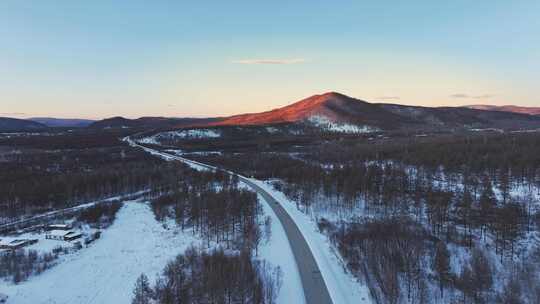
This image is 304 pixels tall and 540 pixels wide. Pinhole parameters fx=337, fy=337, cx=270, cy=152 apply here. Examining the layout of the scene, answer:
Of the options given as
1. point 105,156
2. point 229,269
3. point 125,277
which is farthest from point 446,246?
point 105,156

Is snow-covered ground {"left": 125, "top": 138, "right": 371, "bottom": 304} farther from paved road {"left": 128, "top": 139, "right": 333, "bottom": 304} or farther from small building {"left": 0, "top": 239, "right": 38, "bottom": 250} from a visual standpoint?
small building {"left": 0, "top": 239, "right": 38, "bottom": 250}

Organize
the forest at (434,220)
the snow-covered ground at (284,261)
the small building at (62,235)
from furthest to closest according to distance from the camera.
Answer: the small building at (62,235) < the forest at (434,220) < the snow-covered ground at (284,261)

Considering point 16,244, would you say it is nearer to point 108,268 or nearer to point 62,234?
point 62,234

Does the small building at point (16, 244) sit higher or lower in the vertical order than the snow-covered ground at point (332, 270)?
lower

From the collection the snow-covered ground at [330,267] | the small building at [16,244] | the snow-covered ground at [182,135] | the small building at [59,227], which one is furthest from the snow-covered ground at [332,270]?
the snow-covered ground at [182,135]

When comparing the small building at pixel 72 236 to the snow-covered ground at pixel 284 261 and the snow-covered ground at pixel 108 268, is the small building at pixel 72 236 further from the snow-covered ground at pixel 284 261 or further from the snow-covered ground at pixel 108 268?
the snow-covered ground at pixel 284 261

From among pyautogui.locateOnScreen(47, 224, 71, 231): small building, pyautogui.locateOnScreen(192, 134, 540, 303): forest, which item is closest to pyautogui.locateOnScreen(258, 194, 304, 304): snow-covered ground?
pyautogui.locateOnScreen(192, 134, 540, 303): forest

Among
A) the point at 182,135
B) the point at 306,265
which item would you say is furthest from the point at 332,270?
the point at 182,135
